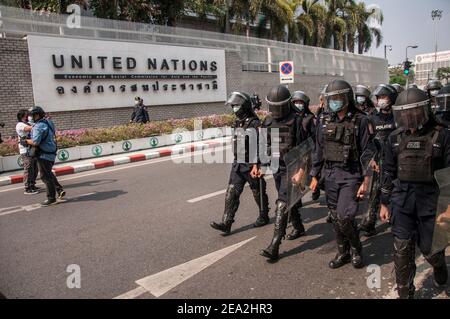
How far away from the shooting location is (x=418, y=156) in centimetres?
279

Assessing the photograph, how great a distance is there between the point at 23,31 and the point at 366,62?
30.5m

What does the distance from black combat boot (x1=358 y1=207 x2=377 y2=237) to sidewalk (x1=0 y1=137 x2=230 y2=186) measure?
7.31 m

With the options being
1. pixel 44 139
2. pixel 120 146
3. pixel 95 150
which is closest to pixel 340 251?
pixel 44 139

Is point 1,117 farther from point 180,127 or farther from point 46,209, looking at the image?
point 46,209

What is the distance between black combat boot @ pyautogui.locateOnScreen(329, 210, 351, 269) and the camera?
11.8 feet

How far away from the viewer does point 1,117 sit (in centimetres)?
1147

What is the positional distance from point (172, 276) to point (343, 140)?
205 cm

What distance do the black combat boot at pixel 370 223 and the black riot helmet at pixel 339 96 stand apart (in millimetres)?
1529

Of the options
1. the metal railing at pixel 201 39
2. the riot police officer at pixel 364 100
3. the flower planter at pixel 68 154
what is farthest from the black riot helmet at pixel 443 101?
the metal railing at pixel 201 39

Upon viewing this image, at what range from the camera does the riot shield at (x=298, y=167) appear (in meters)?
3.86

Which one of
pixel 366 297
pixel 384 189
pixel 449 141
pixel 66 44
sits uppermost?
pixel 66 44

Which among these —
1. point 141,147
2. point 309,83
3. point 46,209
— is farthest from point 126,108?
point 309,83

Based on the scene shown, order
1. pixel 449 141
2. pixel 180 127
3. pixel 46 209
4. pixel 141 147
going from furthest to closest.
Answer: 1. pixel 180 127
2. pixel 141 147
3. pixel 46 209
4. pixel 449 141

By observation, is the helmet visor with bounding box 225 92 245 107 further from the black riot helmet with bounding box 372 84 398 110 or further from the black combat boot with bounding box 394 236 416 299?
the black combat boot with bounding box 394 236 416 299
